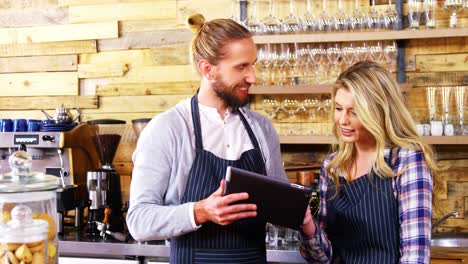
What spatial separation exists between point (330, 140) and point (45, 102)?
206cm

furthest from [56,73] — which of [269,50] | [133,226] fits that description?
[133,226]

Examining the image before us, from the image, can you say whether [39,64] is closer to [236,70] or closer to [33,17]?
[33,17]

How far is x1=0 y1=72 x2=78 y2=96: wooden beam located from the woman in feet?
8.41

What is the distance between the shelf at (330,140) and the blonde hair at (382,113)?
4.33 feet

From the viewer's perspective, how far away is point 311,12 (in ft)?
12.1

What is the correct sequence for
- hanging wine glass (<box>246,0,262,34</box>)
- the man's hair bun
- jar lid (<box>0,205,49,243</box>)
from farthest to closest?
hanging wine glass (<box>246,0,262,34</box>), the man's hair bun, jar lid (<box>0,205,49,243</box>)

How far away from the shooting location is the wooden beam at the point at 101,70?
13.2ft

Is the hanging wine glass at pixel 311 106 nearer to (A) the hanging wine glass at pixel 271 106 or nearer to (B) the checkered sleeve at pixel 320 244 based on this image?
(A) the hanging wine glass at pixel 271 106

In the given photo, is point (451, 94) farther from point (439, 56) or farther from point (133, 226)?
point (133, 226)

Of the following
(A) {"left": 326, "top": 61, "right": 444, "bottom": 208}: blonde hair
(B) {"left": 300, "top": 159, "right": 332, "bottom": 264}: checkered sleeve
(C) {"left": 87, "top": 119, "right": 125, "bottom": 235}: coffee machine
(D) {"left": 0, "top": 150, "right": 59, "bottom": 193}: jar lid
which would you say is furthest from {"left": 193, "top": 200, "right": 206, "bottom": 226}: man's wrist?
(C) {"left": 87, "top": 119, "right": 125, "bottom": 235}: coffee machine

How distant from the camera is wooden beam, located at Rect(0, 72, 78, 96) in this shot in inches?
162

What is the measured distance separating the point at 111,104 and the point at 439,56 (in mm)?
2185

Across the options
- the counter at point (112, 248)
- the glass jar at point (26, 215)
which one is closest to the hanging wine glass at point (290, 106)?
the counter at point (112, 248)

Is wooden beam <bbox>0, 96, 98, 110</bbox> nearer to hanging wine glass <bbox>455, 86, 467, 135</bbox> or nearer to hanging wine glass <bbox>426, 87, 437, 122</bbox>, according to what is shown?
hanging wine glass <bbox>426, 87, 437, 122</bbox>
